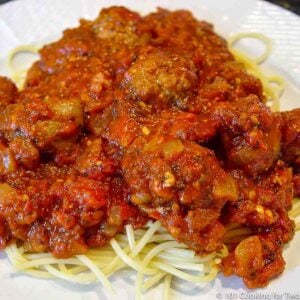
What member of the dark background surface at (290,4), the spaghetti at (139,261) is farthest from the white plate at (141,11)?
the dark background surface at (290,4)

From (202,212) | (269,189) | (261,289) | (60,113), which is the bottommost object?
(261,289)

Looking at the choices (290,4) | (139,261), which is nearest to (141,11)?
(290,4)

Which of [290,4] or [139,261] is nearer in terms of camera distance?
[139,261]

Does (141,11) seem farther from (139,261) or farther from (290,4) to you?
(139,261)

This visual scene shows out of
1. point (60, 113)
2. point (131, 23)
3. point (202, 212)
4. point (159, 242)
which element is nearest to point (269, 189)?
point (202, 212)

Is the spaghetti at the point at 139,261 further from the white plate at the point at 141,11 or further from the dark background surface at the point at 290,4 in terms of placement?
the dark background surface at the point at 290,4

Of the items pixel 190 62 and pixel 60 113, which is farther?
pixel 190 62

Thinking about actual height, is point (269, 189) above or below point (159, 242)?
above

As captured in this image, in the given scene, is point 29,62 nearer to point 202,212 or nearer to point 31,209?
point 31,209

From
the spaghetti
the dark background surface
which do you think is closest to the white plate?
the spaghetti

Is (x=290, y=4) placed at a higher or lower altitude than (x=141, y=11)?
lower
